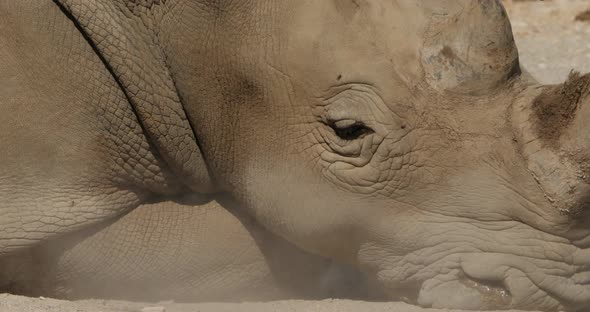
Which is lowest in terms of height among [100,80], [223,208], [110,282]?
[110,282]

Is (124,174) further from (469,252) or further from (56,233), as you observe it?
(469,252)

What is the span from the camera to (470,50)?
4.76 metres

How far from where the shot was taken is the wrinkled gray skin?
15.6 ft

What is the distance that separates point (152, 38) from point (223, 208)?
0.92 metres

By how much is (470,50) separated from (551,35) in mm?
5045

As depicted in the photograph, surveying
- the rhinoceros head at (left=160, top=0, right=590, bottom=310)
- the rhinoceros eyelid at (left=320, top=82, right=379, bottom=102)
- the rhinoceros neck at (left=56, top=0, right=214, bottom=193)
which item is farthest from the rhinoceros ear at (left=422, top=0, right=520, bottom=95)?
the rhinoceros neck at (left=56, top=0, right=214, bottom=193)

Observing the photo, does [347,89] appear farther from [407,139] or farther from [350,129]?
[407,139]

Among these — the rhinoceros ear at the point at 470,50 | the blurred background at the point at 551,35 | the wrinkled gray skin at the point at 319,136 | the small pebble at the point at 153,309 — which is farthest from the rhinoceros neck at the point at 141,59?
the blurred background at the point at 551,35

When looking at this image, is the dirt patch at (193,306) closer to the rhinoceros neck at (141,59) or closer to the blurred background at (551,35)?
the rhinoceros neck at (141,59)

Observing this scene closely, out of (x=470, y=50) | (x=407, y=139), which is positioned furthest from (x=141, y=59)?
(x=470, y=50)

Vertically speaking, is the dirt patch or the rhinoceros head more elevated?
the rhinoceros head

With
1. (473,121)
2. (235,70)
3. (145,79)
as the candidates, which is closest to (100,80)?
(145,79)

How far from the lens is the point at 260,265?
554cm

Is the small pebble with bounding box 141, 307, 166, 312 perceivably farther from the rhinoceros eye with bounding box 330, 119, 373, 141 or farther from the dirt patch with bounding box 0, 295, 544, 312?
the rhinoceros eye with bounding box 330, 119, 373, 141
